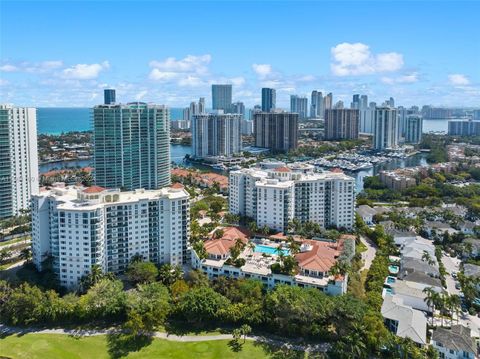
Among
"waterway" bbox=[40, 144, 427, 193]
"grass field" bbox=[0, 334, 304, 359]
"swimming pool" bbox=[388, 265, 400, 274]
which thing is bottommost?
"grass field" bbox=[0, 334, 304, 359]

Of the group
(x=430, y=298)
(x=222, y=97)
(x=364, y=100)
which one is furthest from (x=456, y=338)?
(x=364, y=100)

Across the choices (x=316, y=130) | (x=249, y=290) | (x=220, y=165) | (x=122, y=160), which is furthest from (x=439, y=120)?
(x=249, y=290)

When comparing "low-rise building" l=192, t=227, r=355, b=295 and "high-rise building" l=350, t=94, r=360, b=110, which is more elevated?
"high-rise building" l=350, t=94, r=360, b=110

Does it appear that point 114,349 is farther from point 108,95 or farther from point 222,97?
point 222,97

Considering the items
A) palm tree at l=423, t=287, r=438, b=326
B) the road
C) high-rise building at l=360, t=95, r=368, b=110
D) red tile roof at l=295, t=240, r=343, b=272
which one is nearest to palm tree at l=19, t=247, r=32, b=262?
red tile roof at l=295, t=240, r=343, b=272

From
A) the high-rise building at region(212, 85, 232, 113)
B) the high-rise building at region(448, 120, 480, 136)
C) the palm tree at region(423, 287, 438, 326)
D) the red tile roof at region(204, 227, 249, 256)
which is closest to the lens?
the palm tree at region(423, 287, 438, 326)

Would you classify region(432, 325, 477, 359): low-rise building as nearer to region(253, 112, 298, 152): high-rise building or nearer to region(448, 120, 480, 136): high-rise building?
region(253, 112, 298, 152): high-rise building
